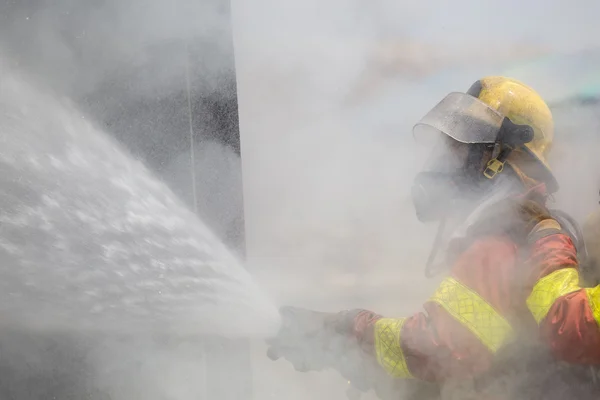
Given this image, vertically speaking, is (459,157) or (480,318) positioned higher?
(459,157)

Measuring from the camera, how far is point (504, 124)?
237 centimetres

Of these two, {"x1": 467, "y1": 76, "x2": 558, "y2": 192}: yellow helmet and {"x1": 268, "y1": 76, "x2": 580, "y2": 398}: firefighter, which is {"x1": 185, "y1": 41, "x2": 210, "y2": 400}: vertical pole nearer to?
{"x1": 268, "y1": 76, "x2": 580, "y2": 398}: firefighter

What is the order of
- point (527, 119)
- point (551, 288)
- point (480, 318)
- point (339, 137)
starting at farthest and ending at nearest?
point (339, 137)
point (527, 119)
point (480, 318)
point (551, 288)

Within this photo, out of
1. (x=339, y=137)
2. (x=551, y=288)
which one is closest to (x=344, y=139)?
(x=339, y=137)

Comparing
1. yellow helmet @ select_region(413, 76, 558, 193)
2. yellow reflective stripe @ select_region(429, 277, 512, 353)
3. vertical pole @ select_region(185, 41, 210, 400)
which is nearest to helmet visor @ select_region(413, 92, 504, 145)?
yellow helmet @ select_region(413, 76, 558, 193)

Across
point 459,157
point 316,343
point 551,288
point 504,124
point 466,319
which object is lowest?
point 316,343

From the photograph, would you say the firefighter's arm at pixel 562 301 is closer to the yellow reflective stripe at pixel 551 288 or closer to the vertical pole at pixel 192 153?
the yellow reflective stripe at pixel 551 288

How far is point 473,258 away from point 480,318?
20 centimetres

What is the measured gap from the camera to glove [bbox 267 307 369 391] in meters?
2.54

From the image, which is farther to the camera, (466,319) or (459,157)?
(459,157)

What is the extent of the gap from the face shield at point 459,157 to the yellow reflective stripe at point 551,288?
574 mm

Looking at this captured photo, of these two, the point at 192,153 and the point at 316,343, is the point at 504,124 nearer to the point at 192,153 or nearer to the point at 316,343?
the point at 316,343

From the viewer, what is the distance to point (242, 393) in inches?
119

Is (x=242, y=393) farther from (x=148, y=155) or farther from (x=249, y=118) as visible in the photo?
(x=249, y=118)
